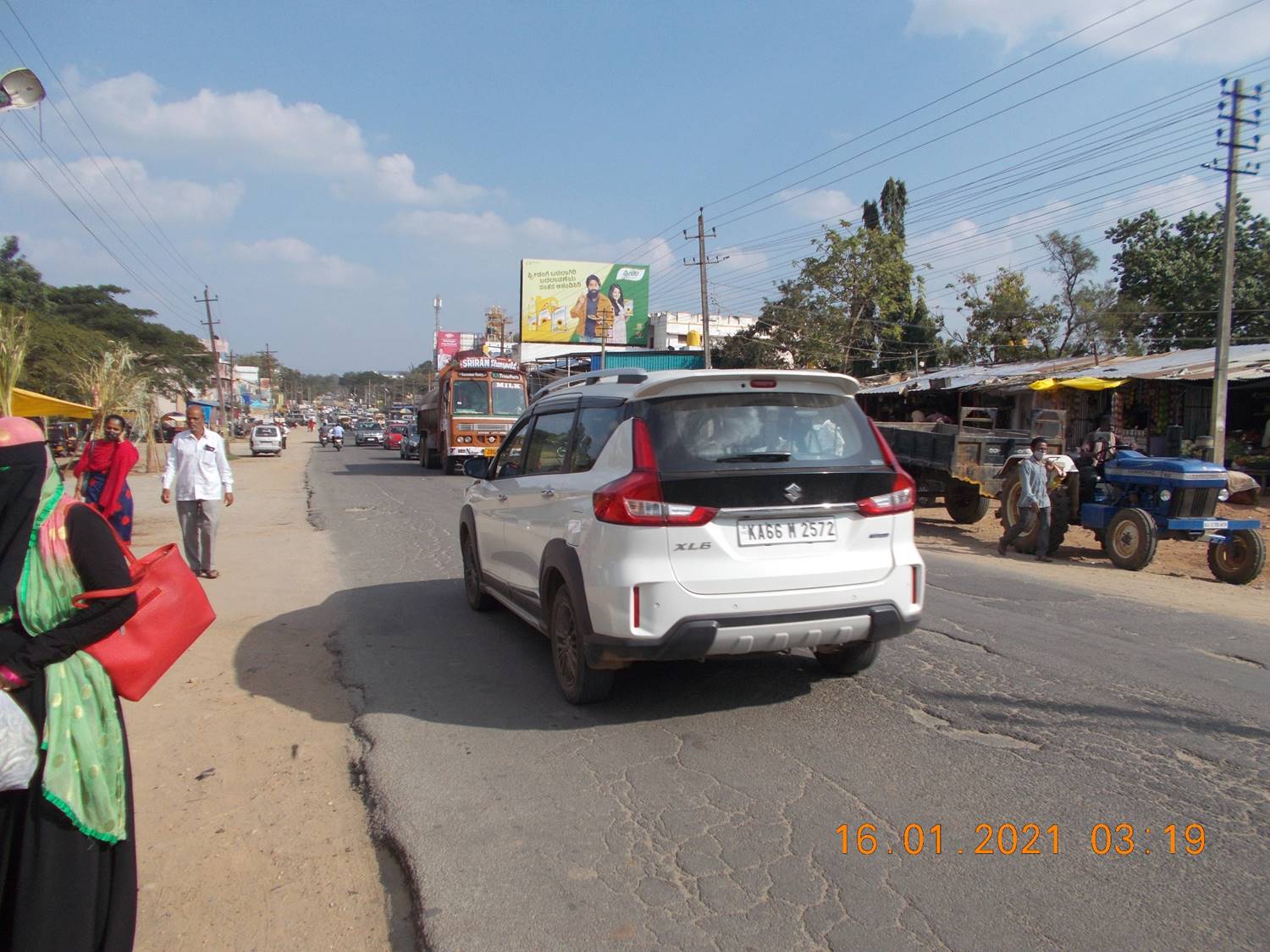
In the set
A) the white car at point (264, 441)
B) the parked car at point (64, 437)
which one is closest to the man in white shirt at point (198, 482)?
the parked car at point (64, 437)

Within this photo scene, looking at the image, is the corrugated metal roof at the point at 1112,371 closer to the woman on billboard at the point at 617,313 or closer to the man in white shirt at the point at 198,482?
the man in white shirt at the point at 198,482

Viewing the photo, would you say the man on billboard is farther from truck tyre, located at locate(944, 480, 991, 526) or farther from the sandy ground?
the sandy ground

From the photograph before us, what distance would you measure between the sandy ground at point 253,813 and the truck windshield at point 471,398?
17834 millimetres

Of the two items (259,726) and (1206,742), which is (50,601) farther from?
(1206,742)

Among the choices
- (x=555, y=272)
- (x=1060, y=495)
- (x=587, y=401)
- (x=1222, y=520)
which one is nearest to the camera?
(x=587, y=401)

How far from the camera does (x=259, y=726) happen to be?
4.89m

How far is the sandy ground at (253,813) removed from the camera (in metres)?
3.01

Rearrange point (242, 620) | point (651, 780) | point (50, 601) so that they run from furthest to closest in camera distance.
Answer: point (242, 620) → point (651, 780) → point (50, 601)

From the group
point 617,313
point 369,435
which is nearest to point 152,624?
point 617,313

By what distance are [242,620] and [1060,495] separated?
9825 mm

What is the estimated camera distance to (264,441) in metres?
42.5

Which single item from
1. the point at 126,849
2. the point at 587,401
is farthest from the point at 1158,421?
the point at 126,849

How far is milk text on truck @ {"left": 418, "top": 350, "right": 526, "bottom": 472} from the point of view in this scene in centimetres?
2456
